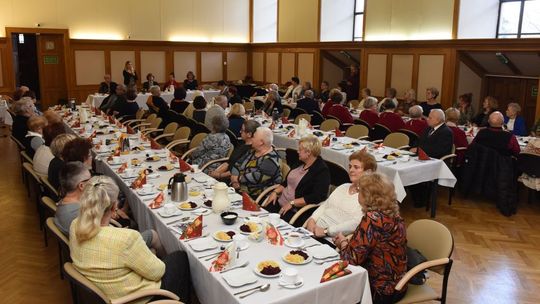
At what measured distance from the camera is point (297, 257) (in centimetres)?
317

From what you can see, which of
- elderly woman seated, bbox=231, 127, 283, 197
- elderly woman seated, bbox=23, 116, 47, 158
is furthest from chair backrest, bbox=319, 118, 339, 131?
elderly woman seated, bbox=23, 116, 47, 158

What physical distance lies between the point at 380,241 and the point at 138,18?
50.4 feet

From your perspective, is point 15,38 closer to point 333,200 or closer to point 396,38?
point 396,38

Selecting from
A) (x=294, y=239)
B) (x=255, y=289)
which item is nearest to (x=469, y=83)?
(x=294, y=239)

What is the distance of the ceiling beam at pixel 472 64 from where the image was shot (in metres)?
11.5

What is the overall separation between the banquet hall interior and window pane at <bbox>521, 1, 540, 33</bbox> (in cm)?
6

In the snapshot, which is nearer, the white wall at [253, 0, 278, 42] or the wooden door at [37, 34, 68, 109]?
the wooden door at [37, 34, 68, 109]

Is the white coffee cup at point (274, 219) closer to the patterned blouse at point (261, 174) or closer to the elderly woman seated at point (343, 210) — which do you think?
the elderly woman seated at point (343, 210)

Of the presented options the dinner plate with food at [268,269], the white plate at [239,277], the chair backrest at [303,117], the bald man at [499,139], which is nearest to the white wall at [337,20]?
the chair backrest at [303,117]

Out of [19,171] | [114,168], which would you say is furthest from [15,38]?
[114,168]

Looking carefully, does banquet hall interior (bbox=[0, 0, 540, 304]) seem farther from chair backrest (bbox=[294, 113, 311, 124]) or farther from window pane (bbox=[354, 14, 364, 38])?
chair backrest (bbox=[294, 113, 311, 124])

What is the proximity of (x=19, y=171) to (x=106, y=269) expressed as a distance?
6953 millimetres

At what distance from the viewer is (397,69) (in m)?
13.0

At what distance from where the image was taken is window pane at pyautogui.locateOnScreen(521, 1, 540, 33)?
10297 mm
